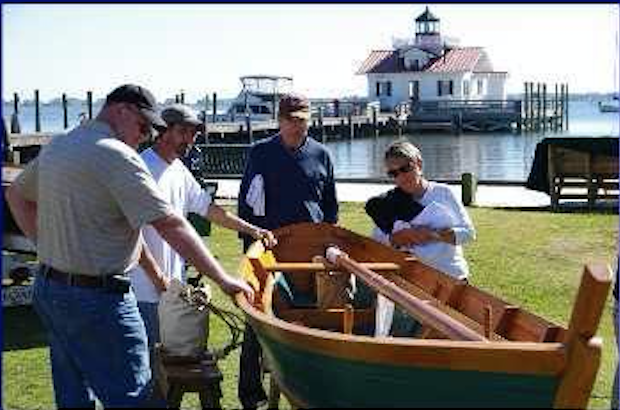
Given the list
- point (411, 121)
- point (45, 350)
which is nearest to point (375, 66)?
point (411, 121)

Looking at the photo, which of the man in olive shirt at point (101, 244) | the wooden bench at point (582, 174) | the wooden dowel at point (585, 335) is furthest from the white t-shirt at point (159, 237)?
the wooden bench at point (582, 174)

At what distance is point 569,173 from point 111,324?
12.7m

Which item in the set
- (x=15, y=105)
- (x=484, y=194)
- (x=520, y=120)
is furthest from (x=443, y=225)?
(x=520, y=120)

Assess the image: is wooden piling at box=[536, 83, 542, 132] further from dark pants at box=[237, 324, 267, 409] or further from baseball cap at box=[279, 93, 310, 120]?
dark pants at box=[237, 324, 267, 409]

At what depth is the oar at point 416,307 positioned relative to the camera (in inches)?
153

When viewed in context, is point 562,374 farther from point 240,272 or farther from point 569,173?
point 569,173

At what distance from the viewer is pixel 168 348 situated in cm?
484

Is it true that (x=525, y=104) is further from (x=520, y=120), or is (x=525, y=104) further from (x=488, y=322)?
(x=488, y=322)

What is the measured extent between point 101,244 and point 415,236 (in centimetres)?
227

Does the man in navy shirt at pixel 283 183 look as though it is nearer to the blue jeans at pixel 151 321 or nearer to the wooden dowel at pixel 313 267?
the wooden dowel at pixel 313 267

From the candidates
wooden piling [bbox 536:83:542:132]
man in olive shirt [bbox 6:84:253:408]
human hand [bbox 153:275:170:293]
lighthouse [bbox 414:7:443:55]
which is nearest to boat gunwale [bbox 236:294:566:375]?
man in olive shirt [bbox 6:84:253:408]

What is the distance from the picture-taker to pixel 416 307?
4.32 metres

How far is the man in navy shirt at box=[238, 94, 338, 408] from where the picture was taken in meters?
5.65

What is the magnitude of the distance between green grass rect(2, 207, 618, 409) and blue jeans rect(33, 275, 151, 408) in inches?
2.7
